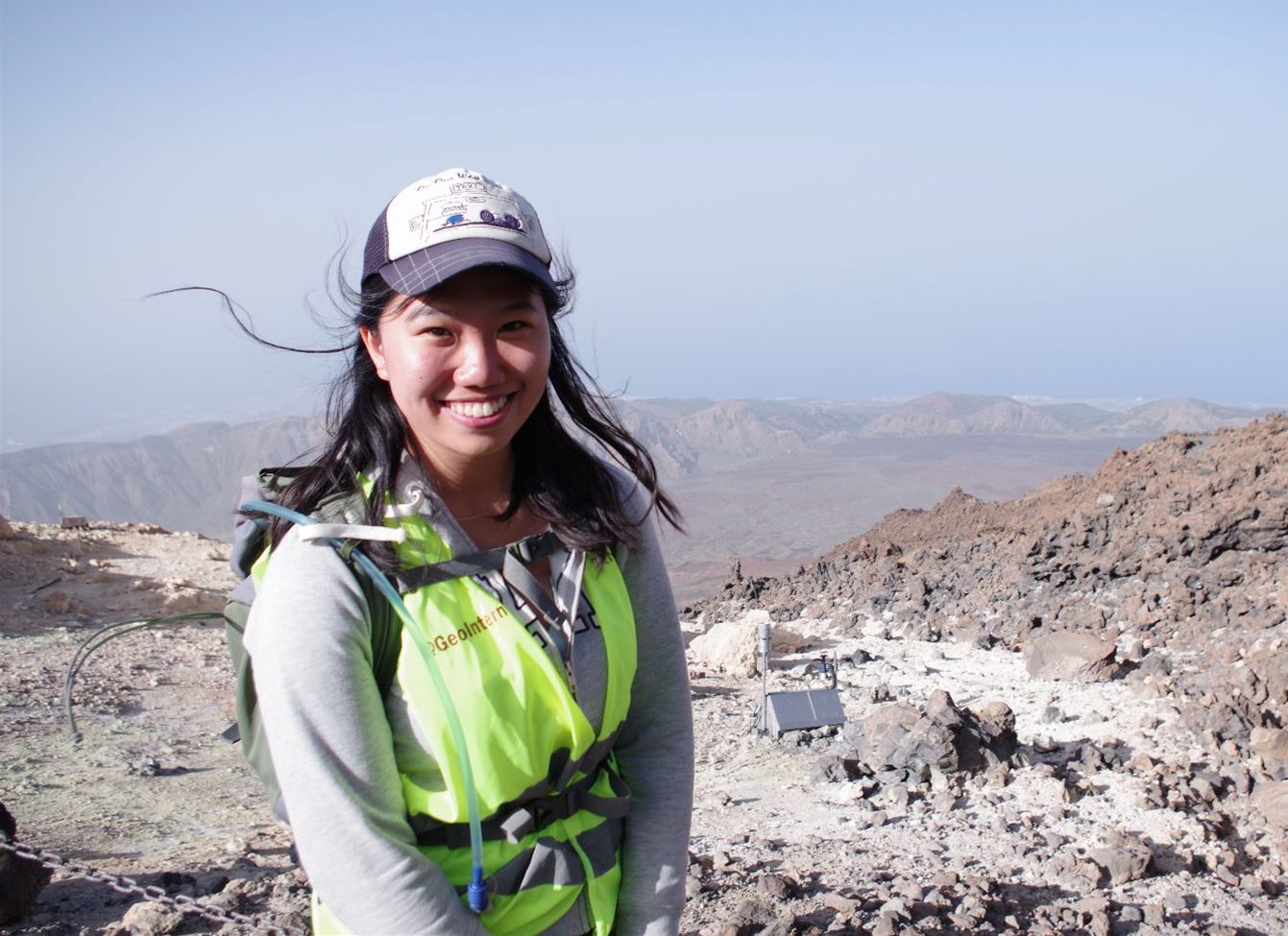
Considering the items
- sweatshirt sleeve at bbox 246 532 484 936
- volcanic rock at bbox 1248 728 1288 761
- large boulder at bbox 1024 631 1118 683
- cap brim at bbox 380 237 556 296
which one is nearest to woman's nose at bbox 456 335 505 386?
cap brim at bbox 380 237 556 296

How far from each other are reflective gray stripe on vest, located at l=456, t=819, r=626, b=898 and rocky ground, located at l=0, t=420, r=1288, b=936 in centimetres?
217

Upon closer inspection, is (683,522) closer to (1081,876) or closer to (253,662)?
(253,662)

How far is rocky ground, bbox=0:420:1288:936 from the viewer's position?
4.04 meters

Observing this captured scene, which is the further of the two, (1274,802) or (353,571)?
(1274,802)

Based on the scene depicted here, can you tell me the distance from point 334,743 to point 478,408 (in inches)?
21.0

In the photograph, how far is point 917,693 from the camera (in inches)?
286

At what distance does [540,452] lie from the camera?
1877 mm

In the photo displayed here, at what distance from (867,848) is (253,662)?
388 centimetres

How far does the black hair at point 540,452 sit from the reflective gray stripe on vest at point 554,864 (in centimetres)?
47

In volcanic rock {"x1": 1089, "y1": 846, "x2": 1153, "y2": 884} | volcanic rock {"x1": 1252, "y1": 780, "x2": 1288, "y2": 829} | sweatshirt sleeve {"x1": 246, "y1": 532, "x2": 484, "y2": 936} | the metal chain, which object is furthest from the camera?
volcanic rock {"x1": 1252, "y1": 780, "x2": 1288, "y2": 829}

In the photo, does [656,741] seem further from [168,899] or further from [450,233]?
[168,899]

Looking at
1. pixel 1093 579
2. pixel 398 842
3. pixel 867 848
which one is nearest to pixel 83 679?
pixel 867 848

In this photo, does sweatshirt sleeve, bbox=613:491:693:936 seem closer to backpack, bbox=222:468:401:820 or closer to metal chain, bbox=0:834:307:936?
backpack, bbox=222:468:401:820

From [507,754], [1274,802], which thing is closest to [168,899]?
[507,754]
